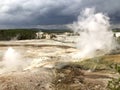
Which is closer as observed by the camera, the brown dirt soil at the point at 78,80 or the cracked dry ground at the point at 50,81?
the cracked dry ground at the point at 50,81

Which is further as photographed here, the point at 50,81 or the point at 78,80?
the point at 78,80

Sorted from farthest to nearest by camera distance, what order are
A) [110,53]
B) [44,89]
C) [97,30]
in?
[97,30] → [110,53] → [44,89]

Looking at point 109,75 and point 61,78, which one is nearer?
point 61,78

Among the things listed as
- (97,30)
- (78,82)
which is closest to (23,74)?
(78,82)

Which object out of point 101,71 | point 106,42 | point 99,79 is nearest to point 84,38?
point 106,42

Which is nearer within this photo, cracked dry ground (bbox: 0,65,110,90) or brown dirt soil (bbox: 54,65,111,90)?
cracked dry ground (bbox: 0,65,110,90)

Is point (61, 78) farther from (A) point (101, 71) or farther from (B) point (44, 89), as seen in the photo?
(A) point (101, 71)

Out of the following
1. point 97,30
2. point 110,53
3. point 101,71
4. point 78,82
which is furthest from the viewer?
point 97,30

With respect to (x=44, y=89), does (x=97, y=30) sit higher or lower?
higher

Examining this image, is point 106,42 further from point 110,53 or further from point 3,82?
point 3,82
